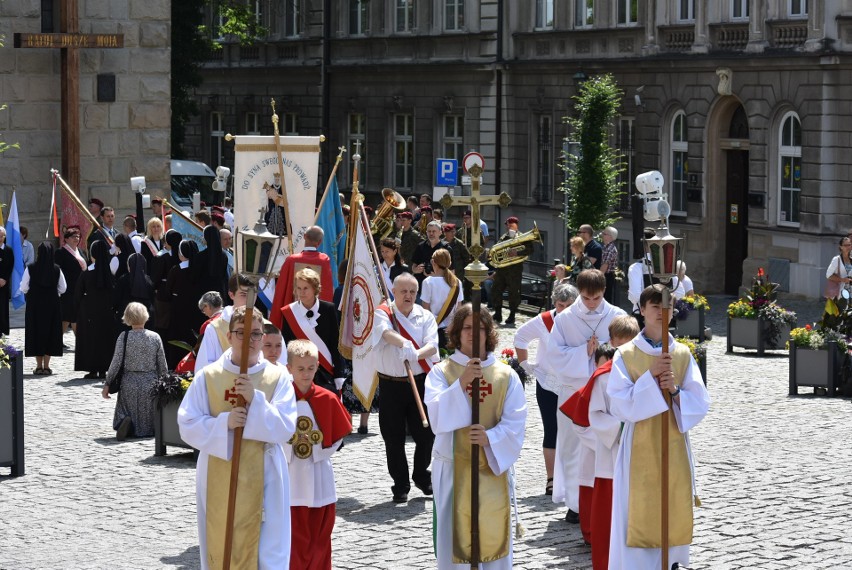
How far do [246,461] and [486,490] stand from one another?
1.48m

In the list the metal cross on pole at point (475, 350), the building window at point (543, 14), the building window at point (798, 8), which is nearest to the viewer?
the metal cross on pole at point (475, 350)

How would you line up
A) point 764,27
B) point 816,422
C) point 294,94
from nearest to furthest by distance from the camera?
1. point 816,422
2. point 764,27
3. point 294,94

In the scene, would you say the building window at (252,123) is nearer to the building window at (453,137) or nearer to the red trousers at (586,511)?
the building window at (453,137)

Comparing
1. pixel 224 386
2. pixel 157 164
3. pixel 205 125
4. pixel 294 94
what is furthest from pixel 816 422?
pixel 205 125

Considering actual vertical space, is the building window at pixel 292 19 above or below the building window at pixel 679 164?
above

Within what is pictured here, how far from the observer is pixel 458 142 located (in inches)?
1619

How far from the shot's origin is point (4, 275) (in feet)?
67.6

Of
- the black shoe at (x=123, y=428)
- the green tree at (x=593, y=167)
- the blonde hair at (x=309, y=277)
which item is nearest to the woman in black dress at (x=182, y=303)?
the black shoe at (x=123, y=428)

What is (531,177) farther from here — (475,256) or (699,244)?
(475,256)

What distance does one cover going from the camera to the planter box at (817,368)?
18.4m

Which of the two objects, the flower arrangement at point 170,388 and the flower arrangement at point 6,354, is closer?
the flower arrangement at point 6,354

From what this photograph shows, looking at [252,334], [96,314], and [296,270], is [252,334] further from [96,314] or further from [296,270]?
[96,314]

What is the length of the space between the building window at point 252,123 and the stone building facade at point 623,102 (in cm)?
8

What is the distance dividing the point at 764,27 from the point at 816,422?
15.7 meters
